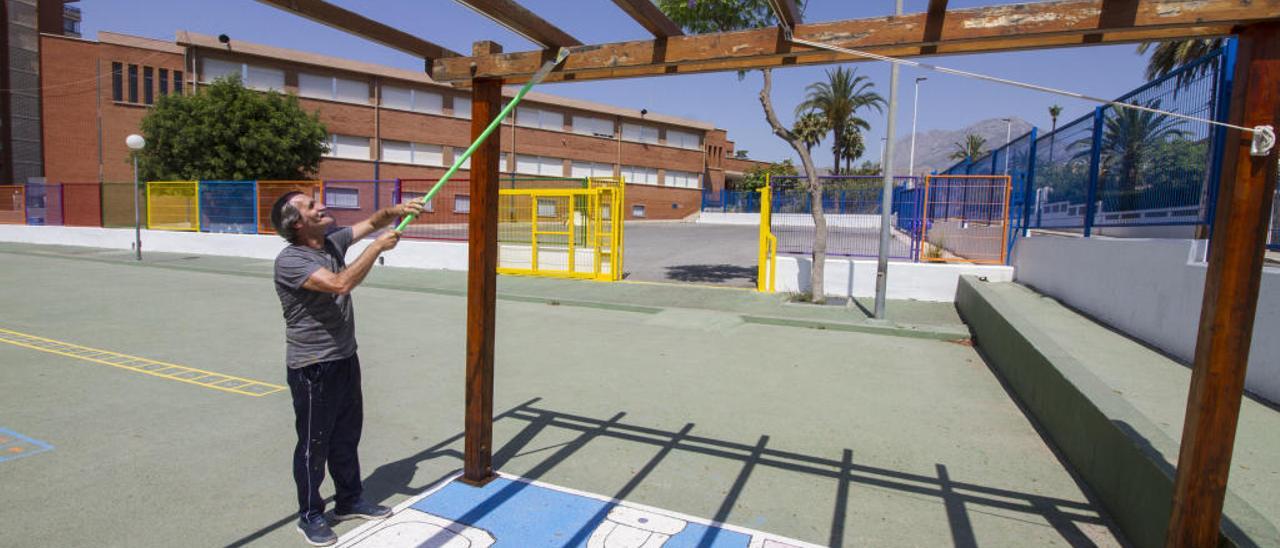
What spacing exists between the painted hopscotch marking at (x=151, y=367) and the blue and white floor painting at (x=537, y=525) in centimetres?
313

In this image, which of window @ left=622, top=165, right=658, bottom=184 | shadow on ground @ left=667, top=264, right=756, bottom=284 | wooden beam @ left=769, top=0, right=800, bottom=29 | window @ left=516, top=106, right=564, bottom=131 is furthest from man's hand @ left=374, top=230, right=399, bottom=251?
window @ left=622, top=165, right=658, bottom=184

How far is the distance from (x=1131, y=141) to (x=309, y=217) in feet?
28.1

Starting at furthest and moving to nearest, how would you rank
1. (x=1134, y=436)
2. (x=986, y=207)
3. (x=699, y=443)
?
1. (x=986, y=207)
2. (x=699, y=443)
3. (x=1134, y=436)

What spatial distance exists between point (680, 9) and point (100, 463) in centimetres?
1104

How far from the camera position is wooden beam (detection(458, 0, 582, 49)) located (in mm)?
3127

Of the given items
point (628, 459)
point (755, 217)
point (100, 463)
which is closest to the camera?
point (100, 463)

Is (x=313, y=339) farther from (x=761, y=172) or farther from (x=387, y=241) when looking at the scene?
(x=761, y=172)

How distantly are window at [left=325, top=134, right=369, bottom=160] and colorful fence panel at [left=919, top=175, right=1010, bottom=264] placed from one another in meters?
31.5

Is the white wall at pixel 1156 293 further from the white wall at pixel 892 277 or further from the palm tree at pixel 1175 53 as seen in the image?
the palm tree at pixel 1175 53

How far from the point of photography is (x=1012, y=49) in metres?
3.03

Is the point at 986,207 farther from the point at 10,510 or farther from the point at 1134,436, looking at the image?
the point at 10,510

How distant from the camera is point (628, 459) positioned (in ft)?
14.7

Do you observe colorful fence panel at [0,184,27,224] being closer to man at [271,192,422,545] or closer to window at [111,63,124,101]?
window at [111,63,124,101]

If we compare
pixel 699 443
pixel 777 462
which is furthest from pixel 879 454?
pixel 699 443
